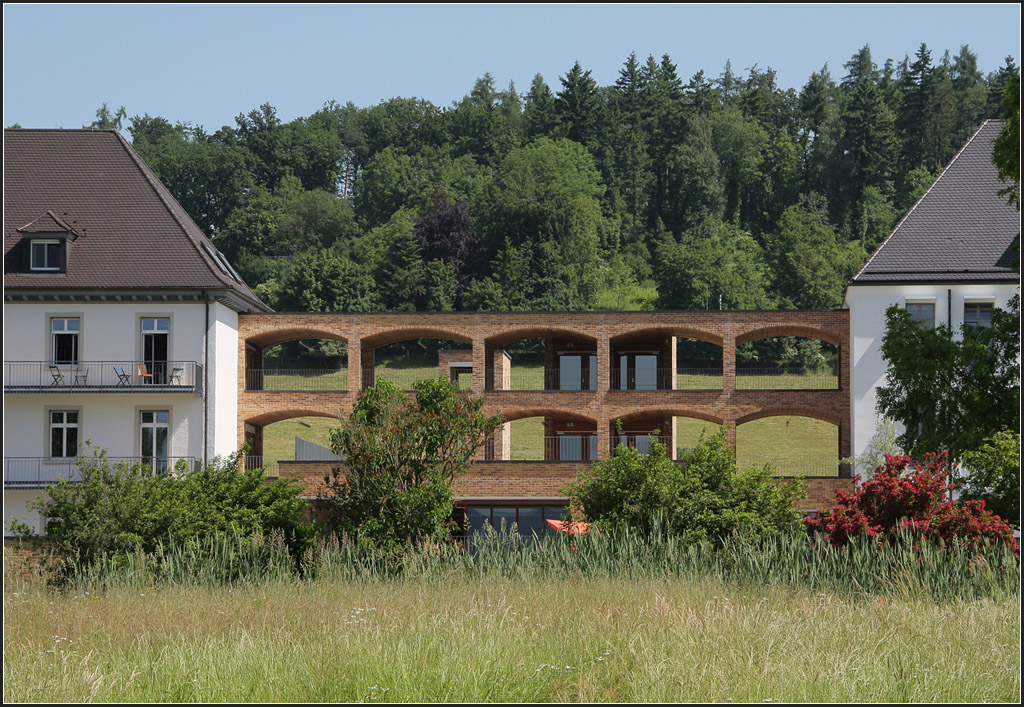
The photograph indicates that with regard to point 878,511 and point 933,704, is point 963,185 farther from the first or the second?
point 933,704

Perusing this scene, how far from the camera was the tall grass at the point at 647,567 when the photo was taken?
1356cm

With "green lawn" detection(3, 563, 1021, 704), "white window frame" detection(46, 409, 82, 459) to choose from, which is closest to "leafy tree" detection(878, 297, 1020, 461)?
"green lawn" detection(3, 563, 1021, 704)

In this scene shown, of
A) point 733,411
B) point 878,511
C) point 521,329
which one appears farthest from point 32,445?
point 878,511

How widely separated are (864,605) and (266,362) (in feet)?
236

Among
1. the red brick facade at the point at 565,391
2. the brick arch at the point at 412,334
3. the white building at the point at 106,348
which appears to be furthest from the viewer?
the brick arch at the point at 412,334

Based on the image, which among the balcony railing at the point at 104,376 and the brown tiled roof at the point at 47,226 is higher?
the brown tiled roof at the point at 47,226

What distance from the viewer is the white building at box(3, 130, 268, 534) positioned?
121 ft

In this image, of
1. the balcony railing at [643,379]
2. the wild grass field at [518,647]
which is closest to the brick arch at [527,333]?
the balcony railing at [643,379]

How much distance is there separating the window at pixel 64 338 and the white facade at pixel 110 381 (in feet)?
0.14

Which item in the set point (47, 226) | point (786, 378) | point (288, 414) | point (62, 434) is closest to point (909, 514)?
point (288, 414)

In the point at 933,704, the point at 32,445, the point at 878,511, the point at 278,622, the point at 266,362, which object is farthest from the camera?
the point at 266,362

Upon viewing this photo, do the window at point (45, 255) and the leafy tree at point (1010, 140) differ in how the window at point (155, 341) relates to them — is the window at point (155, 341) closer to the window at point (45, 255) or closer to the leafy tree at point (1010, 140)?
the window at point (45, 255)

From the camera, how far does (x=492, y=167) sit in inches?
3787

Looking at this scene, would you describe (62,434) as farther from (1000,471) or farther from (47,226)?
(1000,471)
